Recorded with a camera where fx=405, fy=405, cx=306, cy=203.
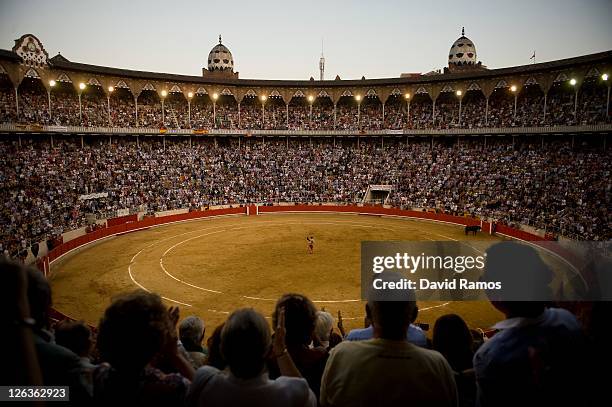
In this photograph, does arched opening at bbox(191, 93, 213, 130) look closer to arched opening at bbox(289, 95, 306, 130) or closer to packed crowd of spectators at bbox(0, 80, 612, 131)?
packed crowd of spectators at bbox(0, 80, 612, 131)

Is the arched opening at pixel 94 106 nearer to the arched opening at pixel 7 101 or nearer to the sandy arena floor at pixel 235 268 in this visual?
the arched opening at pixel 7 101

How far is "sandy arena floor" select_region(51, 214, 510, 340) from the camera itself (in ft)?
57.0

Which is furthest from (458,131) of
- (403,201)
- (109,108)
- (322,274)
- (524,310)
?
(524,310)

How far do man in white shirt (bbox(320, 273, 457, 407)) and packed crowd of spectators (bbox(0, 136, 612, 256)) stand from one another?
24861 mm

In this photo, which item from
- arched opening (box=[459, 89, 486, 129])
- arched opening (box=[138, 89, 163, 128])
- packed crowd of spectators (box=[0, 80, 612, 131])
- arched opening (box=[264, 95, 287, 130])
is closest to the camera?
packed crowd of spectators (box=[0, 80, 612, 131])

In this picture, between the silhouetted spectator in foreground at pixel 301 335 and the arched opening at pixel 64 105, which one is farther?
the arched opening at pixel 64 105

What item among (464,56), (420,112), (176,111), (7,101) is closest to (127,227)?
(7,101)

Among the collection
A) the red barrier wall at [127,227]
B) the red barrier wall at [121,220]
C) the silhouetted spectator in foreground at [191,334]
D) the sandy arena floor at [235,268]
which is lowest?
the sandy arena floor at [235,268]

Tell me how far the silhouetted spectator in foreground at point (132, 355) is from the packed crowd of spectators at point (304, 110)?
4115 centimetres

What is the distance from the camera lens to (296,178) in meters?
49.1

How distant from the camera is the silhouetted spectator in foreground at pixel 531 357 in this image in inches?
102

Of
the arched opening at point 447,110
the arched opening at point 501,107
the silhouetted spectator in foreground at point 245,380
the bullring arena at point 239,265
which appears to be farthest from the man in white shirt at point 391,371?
the arched opening at point 447,110

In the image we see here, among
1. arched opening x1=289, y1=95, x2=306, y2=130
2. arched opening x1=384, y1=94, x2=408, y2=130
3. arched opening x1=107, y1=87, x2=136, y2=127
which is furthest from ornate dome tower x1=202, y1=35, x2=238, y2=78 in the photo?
arched opening x1=384, y1=94, x2=408, y2=130

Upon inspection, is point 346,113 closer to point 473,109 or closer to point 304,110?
point 304,110
